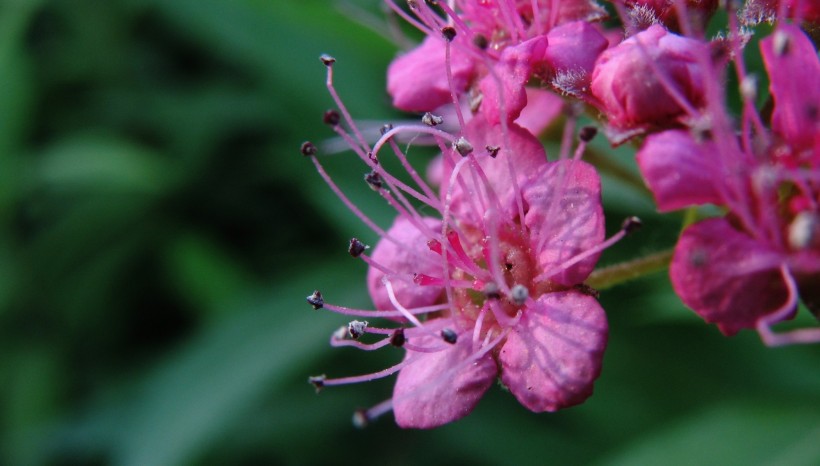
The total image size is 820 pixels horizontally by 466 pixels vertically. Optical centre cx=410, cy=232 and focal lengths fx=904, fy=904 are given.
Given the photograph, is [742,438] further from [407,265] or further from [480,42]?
[480,42]

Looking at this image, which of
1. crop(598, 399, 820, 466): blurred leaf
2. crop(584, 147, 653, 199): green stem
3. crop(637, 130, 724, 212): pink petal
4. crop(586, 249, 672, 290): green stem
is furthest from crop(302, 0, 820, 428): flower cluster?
crop(598, 399, 820, 466): blurred leaf

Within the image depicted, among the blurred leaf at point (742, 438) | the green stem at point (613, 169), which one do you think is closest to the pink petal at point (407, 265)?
the green stem at point (613, 169)

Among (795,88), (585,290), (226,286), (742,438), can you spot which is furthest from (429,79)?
(226,286)

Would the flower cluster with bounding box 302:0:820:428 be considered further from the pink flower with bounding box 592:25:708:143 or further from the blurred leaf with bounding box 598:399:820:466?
the blurred leaf with bounding box 598:399:820:466

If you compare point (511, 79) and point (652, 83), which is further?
point (511, 79)

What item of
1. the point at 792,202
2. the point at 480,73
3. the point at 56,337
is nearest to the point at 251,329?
the point at 56,337

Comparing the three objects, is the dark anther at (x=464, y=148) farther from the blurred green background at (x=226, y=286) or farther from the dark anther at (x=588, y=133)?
the blurred green background at (x=226, y=286)

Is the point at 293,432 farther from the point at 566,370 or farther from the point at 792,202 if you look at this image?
the point at 792,202
